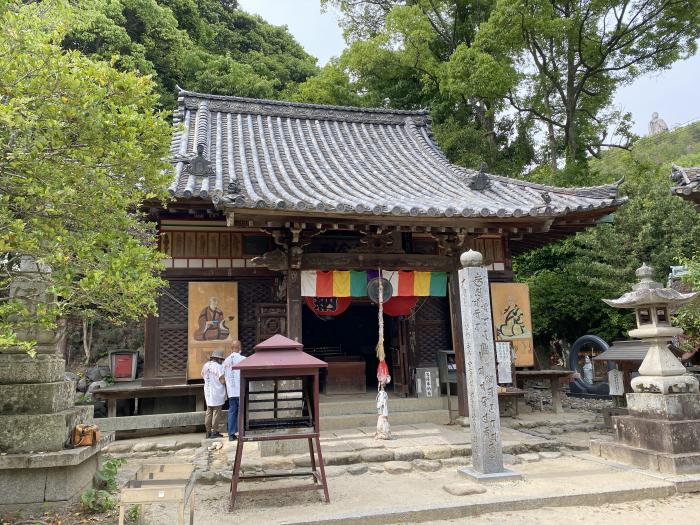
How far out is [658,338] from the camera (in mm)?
6957

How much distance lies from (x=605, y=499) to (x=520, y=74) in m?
18.3

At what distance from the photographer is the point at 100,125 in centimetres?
366

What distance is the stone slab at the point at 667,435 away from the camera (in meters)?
6.29

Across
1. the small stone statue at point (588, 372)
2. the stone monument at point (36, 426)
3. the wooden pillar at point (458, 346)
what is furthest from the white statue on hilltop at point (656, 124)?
the stone monument at point (36, 426)

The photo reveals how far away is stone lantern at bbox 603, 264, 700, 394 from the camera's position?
262 inches

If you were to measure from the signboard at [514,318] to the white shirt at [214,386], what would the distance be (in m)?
5.86

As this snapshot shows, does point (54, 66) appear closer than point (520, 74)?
Yes

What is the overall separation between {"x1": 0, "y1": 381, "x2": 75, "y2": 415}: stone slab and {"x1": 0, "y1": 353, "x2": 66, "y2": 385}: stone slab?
0.06 metres

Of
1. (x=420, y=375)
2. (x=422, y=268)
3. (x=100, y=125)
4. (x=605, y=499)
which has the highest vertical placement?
(x=100, y=125)

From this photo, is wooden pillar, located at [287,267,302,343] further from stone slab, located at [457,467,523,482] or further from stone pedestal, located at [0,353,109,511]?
stone pedestal, located at [0,353,109,511]

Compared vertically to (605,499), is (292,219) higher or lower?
higher

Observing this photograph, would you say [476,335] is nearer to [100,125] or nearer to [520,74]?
[100,125]

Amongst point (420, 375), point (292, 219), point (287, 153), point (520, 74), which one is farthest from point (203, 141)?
point (520, 74)

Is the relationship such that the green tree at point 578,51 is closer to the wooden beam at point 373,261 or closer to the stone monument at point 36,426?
the wooden beam at point 373,261
